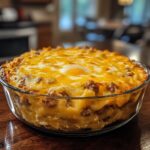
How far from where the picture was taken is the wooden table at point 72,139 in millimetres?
541

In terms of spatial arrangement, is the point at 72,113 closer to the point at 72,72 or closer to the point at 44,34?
the point at 72,72

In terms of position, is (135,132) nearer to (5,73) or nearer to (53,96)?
(53,96)

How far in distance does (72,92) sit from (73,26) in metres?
5.22

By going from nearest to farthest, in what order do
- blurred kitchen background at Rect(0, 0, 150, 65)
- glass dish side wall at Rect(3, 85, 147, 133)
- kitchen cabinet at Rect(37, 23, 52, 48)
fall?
glass dish side wall at Rect(3, 85, 147, 133)
blurred kitchen background at Rect(0, 0, 150, 65)
kitchen cabinet at Rect(37, 23, 52, 48)

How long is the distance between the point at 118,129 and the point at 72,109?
0.51ft

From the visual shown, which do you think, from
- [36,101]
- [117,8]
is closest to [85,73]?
[36,101]

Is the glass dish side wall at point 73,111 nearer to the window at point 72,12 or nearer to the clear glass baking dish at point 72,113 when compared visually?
the clear glass baking dish at point 72,113

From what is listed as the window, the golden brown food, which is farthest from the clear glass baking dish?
the window

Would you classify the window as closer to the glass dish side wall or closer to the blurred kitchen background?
the blurred kitchen background

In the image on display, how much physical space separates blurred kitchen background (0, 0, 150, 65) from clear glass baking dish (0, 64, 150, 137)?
30.6 inches

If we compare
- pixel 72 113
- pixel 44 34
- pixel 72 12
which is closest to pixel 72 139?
pixel 72 113

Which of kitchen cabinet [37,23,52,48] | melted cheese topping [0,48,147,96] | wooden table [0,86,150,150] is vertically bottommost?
kitchen cabinet [37,23,52,48]

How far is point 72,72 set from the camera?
0.64 metres

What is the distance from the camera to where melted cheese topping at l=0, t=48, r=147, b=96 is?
22.4 inches
